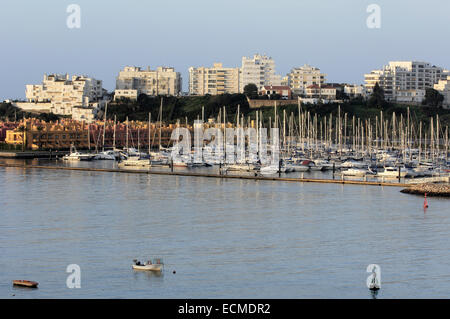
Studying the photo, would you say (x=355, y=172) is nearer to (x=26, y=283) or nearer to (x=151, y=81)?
(x=26, y=283)

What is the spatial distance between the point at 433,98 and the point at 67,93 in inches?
1741

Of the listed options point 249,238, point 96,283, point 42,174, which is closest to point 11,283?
point 96,283

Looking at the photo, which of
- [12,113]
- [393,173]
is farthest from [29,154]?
[12,113]

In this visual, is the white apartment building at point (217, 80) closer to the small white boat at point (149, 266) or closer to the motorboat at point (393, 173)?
the motorboat at point (393, 173)

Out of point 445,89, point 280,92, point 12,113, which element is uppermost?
point 445,89

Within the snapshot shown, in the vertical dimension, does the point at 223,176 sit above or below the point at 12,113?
below

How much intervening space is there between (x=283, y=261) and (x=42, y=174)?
1041 inches

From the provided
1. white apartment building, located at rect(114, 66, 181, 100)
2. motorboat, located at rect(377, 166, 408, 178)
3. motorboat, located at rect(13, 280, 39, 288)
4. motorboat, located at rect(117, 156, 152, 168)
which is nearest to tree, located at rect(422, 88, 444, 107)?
white apartment building, located at rect(114, 66, 181, 100)

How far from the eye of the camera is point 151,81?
110m

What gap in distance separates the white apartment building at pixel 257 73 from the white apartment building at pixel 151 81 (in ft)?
33.2

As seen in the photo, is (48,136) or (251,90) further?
(251,90)

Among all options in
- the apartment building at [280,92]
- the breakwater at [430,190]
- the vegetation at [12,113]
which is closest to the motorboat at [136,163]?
the breakwater at [430,190]

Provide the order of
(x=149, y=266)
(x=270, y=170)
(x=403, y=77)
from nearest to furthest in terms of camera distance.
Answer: (x=149, y=266)
(x=270, y=170)
(x=403, y=77)

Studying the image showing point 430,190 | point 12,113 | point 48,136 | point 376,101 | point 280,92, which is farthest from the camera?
point 12,113
